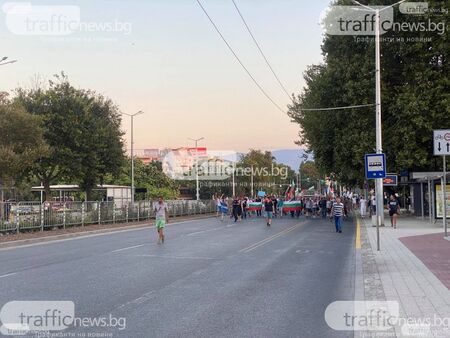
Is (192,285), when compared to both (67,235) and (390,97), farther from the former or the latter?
(390,97)

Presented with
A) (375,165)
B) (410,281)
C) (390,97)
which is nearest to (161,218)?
(375,165)

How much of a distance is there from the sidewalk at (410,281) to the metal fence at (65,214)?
14691mm

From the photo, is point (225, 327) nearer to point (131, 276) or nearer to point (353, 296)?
point (353, 296)

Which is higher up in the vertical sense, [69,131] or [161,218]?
[69,131]

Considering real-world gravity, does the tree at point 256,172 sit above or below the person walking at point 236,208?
above

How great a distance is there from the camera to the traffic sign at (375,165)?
16.1 m

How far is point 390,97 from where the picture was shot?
35406mm

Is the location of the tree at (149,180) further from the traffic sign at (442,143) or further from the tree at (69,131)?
the traffic sign at (442,143)

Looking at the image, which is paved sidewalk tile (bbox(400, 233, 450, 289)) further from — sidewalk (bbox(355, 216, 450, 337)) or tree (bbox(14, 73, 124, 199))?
tree (bbox(14, 73, 124, 199))

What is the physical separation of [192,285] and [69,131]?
104 ft

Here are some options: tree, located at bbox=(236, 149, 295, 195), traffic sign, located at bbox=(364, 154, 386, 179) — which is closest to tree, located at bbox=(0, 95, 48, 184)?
traffic sign, located at bbox=(364, 154, 386, 179)

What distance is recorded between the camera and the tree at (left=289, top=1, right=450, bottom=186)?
32.9 metres

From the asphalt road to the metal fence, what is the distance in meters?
5.44

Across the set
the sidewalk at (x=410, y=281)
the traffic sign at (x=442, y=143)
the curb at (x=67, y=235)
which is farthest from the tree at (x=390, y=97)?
the sidewalk at (x=410, y=281)
